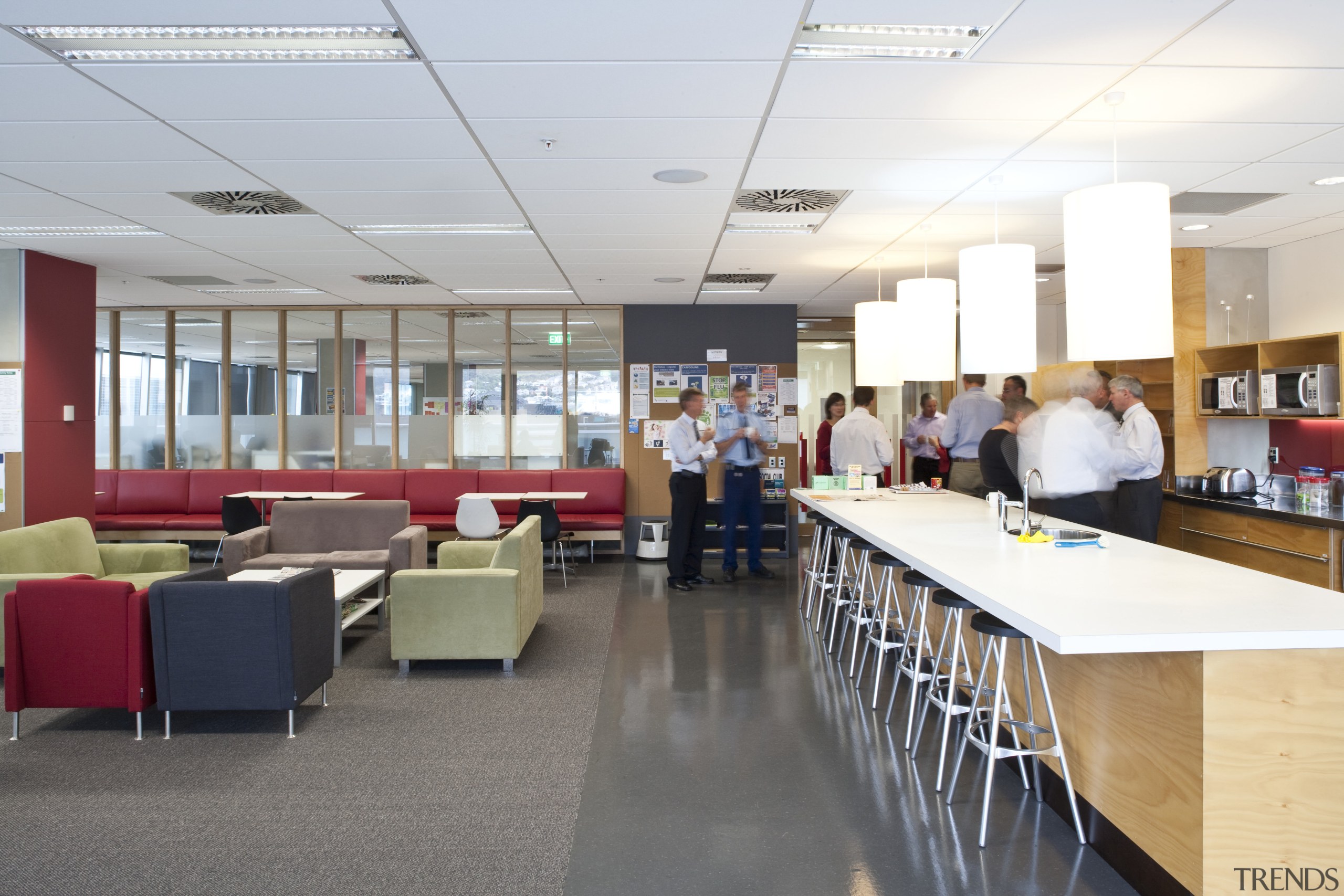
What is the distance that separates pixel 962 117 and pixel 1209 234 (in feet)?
11.1

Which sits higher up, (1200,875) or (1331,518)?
(1331,518)

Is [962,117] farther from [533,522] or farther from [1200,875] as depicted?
[533,522]

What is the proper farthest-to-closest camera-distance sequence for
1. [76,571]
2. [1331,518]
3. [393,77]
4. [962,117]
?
[76,571] < [1331,518] < [962,117] < [393,77]

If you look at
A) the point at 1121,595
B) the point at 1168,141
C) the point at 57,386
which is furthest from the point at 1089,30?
the point at 57,386

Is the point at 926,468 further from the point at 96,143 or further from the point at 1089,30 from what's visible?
the point at 96,143

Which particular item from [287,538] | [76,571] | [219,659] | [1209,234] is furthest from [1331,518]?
[76,571]

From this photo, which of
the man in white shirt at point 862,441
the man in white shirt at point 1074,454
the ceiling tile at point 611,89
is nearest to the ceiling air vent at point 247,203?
the ceiling tile at point 611,89

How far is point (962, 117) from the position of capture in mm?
Result: 3812

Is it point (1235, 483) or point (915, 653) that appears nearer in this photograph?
point (915, 653)

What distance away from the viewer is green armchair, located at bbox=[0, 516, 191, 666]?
5.29 metres

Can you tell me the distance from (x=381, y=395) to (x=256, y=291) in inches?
72.8

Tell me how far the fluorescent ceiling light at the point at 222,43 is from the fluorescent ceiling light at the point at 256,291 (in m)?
5.68

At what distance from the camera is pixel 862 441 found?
7.91 meters

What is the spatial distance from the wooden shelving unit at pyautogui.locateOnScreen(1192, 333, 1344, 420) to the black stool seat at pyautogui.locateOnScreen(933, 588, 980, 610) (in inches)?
140
